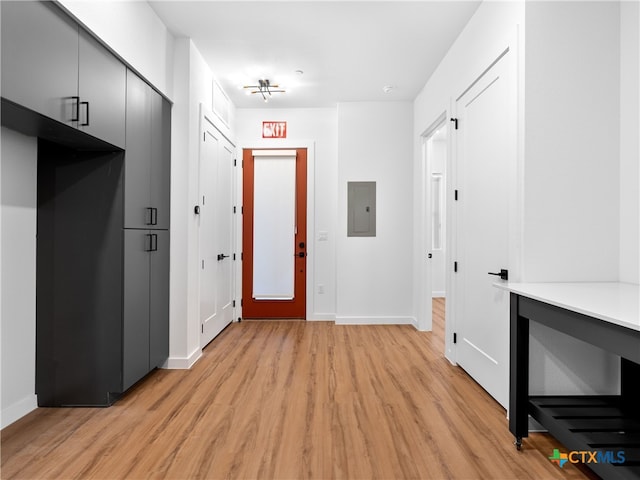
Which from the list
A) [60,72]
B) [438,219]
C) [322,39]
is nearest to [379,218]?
[322,39]

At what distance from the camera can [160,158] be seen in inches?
120

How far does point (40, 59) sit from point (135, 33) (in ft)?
3.42

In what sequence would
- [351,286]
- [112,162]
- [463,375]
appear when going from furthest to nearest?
[351,286], [463,375], [112,162]

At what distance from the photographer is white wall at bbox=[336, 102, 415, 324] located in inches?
190

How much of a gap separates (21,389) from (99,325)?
0.57 meters

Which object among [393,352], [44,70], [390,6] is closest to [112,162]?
[44,70]

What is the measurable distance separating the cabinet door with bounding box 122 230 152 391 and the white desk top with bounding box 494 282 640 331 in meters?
2.44

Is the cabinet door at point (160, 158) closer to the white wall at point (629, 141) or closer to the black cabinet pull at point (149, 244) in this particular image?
the black cabinet pull at point (149, 244)

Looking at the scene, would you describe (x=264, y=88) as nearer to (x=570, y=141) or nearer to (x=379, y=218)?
(x=379, y=218)

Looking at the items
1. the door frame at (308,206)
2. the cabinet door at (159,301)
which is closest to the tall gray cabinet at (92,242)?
the cabinet door at (159,301)

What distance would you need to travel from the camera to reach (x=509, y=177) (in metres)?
2.32

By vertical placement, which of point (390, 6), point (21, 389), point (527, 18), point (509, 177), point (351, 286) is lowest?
point (21, 389)

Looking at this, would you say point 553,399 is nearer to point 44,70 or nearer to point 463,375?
point 463,375

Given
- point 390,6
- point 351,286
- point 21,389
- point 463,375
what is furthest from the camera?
point 351,286
